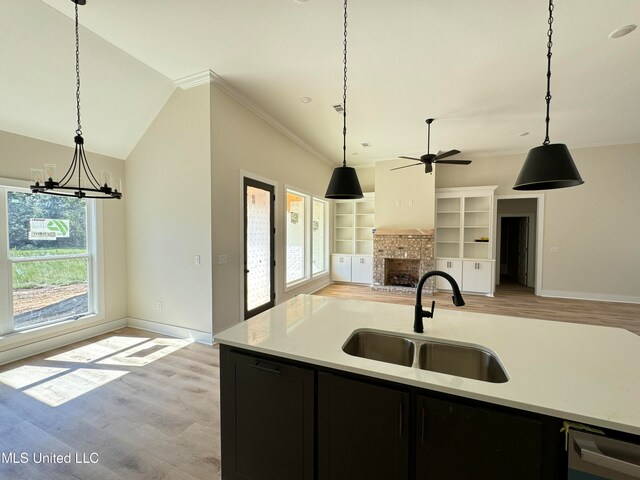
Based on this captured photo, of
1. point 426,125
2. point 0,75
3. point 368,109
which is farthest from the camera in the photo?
point 426,125

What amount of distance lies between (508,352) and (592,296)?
693 cm

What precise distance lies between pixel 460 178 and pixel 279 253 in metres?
5.08

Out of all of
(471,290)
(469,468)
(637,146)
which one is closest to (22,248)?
(469,468)

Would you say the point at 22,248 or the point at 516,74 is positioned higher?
the point at 516,74

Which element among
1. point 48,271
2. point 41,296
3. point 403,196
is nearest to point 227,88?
point 48,271

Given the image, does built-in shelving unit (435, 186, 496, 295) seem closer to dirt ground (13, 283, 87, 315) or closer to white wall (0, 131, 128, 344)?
white wall (0, 131, 128, 344)

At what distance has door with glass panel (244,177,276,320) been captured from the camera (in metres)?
4.23

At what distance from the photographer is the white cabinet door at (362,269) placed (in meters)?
7.54

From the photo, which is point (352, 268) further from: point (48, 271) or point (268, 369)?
point (268, 369)

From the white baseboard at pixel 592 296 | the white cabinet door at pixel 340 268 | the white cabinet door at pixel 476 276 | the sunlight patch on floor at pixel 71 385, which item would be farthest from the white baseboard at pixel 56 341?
the white baseboard at pixel 592 296

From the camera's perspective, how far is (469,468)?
1047 mm

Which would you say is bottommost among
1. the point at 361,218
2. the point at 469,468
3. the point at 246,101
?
the point at 469,468

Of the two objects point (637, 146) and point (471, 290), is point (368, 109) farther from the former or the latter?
point (637, 146)

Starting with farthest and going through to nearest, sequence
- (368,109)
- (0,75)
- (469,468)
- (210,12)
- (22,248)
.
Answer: (368,109) → (22,248) → (0,75) → (210,12) → (469,468)
